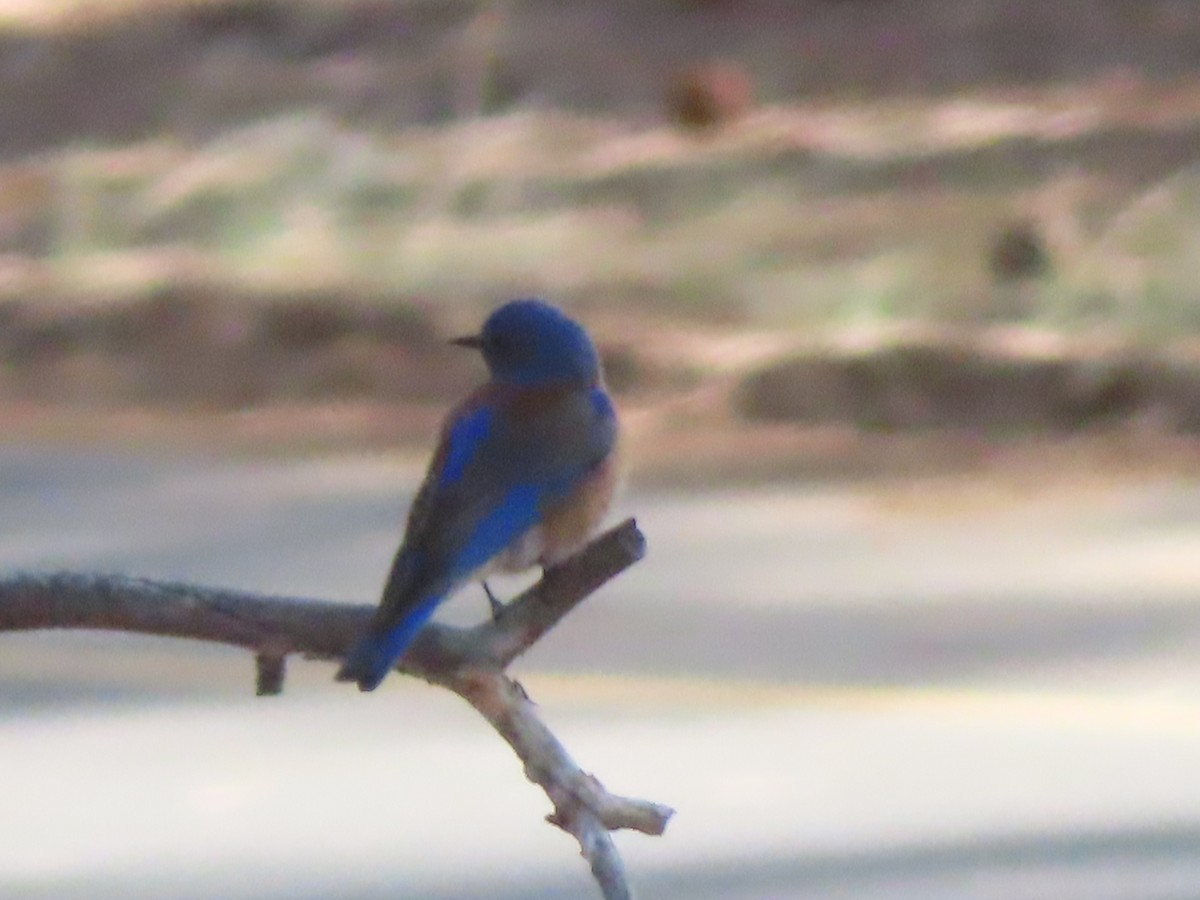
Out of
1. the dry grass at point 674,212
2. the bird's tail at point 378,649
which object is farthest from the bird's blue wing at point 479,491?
the dry grass at point 674,212

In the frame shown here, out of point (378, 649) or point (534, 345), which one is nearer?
point (378, 649)

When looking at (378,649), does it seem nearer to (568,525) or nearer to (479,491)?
(479,491)

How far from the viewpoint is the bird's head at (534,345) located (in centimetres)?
180

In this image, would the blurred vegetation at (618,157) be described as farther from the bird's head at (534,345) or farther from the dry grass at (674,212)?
the bird's head at (534,345)

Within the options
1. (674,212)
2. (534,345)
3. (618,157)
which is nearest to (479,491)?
(534,345)

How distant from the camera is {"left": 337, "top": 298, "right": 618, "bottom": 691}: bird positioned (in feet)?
4.46

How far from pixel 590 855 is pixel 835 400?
15.5 ft

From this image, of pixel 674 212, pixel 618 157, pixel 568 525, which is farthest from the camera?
pixel 618 157

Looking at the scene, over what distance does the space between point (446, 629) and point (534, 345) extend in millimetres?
441

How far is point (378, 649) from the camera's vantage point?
4.27 ft

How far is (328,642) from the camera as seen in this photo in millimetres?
1360

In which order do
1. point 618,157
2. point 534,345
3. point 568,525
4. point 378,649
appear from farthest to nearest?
point 618,157
point 534,345
point 568,525
point 378,649

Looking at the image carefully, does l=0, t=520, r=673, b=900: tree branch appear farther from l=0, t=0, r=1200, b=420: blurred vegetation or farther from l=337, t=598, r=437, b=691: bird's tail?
l=0, t=0, r=1200, b=420: blurred vegetation

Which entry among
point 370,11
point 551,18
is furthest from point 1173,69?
point 370,11
